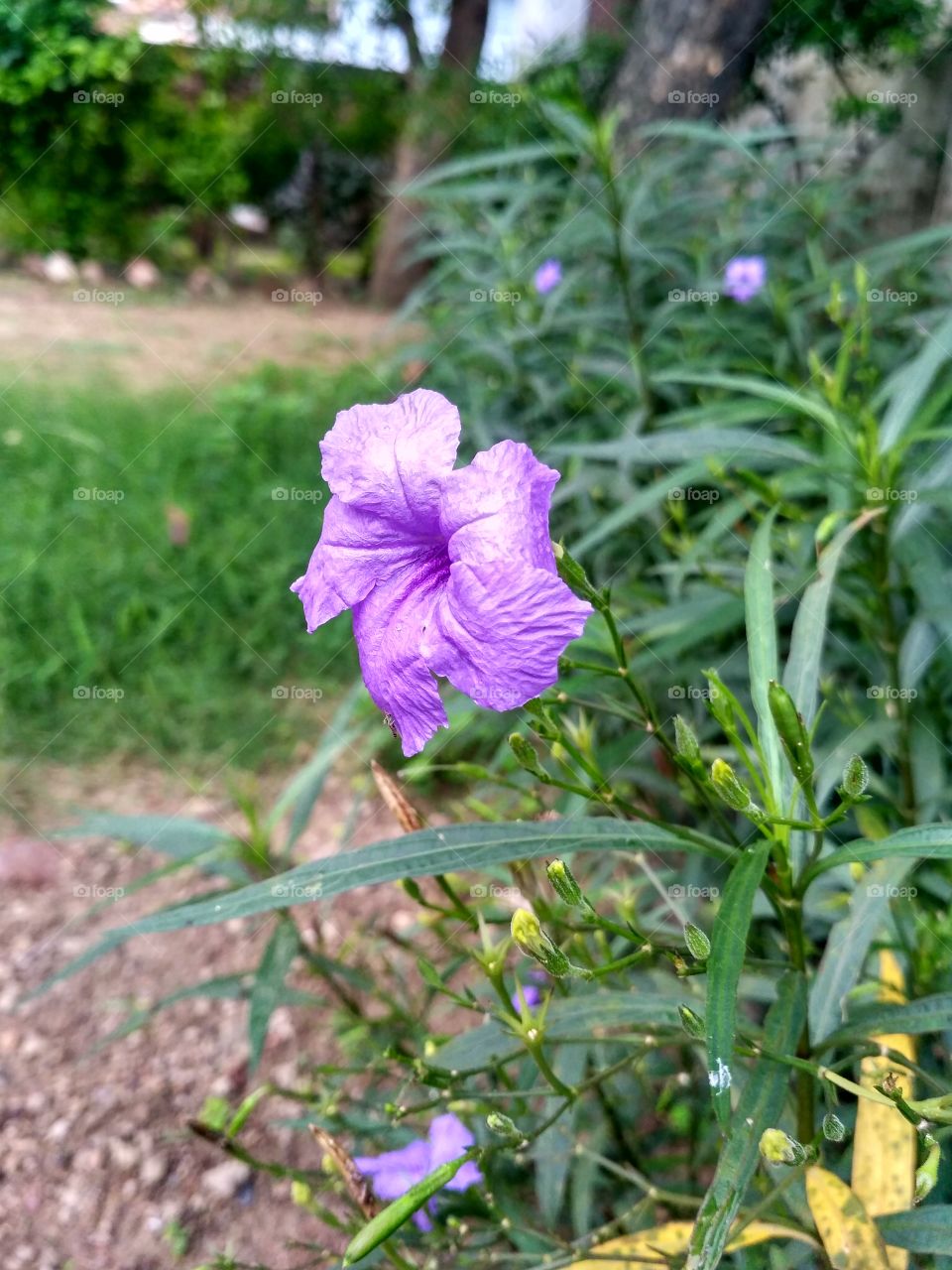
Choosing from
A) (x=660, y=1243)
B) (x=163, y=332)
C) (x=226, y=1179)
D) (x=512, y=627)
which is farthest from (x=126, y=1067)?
(x=163, y=332)

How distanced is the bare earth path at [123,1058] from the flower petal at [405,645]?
0.66 m

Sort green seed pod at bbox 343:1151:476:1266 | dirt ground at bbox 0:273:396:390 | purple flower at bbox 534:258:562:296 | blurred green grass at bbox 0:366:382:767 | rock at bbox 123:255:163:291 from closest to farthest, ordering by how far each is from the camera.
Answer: green seed pod at bbox 343:1151:476:1266
purple flower at bbox 534:258:562:296
blurred green grass at bbox 0:366:382:767
dirt ground at bbox 0:273:396:390
rock at bbox 123:255:163:291

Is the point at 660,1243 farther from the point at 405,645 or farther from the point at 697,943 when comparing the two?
the point at 405,645

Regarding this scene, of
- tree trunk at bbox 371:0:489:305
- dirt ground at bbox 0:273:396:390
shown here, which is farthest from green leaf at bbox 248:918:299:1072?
tree trunk at bbox 371:0:489:305

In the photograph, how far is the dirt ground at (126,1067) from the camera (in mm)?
1609

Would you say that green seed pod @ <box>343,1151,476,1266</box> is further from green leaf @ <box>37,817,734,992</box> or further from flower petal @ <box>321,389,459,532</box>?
flower petal @ <box>321,389,459,532</box>

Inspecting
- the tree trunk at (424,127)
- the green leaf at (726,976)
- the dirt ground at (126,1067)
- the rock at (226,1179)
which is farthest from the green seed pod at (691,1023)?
the tree trunk at (424,127)

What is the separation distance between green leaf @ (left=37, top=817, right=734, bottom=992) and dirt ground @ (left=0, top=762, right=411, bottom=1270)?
620mm

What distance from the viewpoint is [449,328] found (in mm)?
2889

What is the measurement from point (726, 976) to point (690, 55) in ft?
10.8

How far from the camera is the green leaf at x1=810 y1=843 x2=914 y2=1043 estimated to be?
3.32 feet

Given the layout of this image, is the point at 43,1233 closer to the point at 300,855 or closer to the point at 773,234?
the point at 300,855

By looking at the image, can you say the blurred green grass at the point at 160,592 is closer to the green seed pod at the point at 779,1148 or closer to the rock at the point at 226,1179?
the rock at the point at 226,1179

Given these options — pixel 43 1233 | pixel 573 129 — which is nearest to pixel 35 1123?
pixel 43 1233
